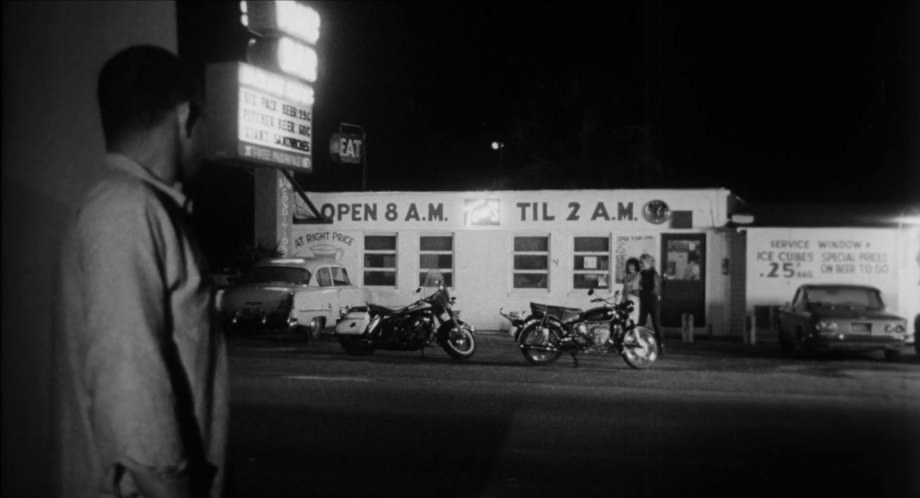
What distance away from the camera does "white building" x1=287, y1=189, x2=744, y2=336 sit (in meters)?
21.6

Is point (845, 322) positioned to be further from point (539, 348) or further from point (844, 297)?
point (539, 348)

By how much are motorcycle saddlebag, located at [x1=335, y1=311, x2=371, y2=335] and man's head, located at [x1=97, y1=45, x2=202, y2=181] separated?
45.6ft

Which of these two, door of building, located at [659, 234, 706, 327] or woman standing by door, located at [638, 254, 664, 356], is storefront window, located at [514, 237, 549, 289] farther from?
woman standing by door, located at [638, 254, 664, 356]

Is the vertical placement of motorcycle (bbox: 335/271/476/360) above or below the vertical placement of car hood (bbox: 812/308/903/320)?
below

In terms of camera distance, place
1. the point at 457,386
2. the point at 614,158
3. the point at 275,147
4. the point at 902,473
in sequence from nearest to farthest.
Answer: the point at 902,473 → the point at 457,386 → the point at 275,147 → the point at 614,158

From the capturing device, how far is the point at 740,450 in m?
8.26

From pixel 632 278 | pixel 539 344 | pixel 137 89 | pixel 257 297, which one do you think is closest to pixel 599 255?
pixel 632 278

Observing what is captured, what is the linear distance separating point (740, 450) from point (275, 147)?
14.7m

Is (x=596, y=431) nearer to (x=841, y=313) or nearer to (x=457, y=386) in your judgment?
(x=457, y=386)

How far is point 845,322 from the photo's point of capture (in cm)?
1644

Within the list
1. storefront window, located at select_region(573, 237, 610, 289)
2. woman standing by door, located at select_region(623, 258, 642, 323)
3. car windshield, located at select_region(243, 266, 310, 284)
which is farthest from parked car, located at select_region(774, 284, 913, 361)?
car windshield, located at select_region(243, 266, 310, 284)

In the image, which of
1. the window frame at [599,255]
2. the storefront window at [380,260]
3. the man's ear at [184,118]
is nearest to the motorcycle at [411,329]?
the window frame at [599,255]

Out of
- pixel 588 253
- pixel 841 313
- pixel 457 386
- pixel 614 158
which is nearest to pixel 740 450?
pixel 457 386

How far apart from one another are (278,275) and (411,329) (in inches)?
195
